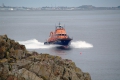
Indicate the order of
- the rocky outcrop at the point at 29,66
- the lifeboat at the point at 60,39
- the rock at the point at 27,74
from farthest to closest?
the lifeboat at the point at 60,39
the rocky outcrop at the point at 29,66
the rock at the point at 27,74

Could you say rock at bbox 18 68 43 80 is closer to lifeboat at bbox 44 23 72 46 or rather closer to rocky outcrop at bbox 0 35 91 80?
rocky outcrop at bbox 0 35 91 80

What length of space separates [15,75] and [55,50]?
56955mm

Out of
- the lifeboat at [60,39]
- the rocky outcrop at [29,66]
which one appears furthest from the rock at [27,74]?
the lifeboat at [60,39]

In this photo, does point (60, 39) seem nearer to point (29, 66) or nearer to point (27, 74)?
point (29, 66)

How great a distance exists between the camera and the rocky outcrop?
73.7 ft

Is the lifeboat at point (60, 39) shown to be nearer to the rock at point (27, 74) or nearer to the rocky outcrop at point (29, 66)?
the rocky outcrop at point (29, 66)

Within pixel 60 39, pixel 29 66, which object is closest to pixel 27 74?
pixel 29 66

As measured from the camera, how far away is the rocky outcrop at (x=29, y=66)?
→ 2245 cm

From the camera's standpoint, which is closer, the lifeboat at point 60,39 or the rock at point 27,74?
the rock at point 27,74

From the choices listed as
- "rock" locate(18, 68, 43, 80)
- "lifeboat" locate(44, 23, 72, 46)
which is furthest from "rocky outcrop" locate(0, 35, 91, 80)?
"lifeboat" locate(44, 23, 72, 46)

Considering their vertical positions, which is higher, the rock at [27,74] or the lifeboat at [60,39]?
the lifeboat at [60,39]

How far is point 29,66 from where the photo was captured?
23.3 metres

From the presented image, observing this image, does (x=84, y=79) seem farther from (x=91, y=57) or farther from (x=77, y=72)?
(x=91, y=57)

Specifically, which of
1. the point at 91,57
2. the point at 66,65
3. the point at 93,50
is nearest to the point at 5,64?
the point at 66,65
